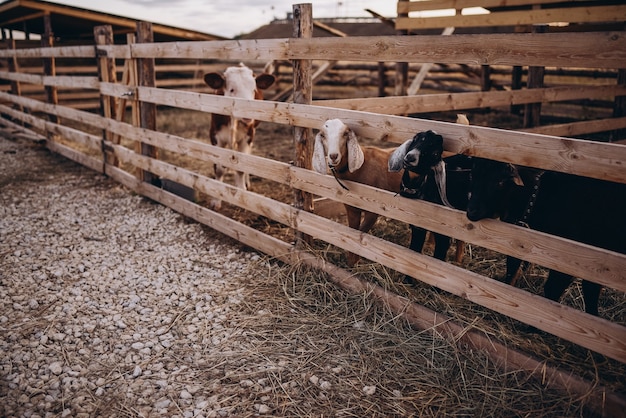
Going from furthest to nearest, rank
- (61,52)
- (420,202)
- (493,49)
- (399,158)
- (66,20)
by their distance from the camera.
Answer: (66,20)
(61,52)
(420,202)
(399,158)
(493,49)

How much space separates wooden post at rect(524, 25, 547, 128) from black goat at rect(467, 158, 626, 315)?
4.26 metres

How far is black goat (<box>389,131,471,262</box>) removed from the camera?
317 centimetres

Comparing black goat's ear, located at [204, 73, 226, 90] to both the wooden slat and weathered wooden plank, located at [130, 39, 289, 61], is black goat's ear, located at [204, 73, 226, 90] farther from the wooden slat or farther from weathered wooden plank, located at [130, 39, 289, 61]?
the wooden slat

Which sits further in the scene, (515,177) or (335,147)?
(335,147)

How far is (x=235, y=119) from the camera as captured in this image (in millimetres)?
6812

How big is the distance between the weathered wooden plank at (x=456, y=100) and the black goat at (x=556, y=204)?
1729mm

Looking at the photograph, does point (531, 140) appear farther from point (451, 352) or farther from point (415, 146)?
point (451, 352)

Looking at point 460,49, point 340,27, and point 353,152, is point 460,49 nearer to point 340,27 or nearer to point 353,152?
point 353,152

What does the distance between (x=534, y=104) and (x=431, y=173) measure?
461 cm

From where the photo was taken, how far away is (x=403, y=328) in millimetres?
3697

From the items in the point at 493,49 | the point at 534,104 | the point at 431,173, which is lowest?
the point at 431,173

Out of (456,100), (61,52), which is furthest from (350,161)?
(61,52)

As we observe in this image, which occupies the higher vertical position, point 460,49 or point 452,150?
point 460,49

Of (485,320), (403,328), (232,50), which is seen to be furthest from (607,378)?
→ (232,50)
